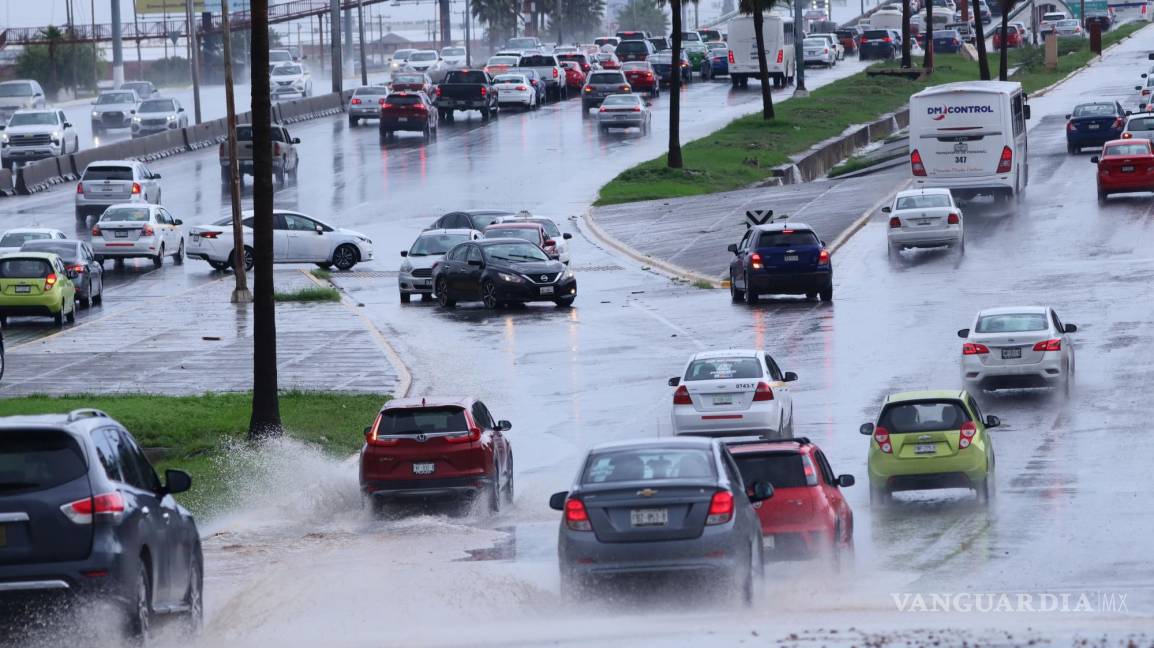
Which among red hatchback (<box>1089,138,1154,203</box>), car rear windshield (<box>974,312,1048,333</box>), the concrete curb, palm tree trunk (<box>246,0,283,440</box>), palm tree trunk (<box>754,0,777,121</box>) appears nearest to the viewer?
palm tree trunk (<box>246,0,283,440</box>)

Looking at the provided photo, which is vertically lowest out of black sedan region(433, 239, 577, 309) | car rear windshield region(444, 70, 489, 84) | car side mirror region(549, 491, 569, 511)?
black sedan region(433, 239, 577, 309)

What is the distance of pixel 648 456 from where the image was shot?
597 inches

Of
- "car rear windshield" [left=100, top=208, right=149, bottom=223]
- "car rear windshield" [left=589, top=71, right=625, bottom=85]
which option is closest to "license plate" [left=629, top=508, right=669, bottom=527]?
"car rear windshield" [left=100, top=208, right=149, bottom=223]

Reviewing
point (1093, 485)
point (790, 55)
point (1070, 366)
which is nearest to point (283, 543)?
point (1093, 485)

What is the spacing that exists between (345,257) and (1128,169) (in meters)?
21.4

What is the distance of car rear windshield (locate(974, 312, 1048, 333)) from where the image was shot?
96.2ft

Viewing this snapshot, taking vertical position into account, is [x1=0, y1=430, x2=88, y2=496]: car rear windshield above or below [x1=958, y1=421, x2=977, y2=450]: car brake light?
above

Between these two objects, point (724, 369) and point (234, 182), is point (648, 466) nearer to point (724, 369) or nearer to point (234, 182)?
point (724, 369)

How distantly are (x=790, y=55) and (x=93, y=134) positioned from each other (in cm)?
3688

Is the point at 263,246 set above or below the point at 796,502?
above

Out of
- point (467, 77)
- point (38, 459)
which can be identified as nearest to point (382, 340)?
point (38, 459)

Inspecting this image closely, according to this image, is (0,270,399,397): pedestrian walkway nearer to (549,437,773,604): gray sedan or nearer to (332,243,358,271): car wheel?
(332,243,358,271): car wheel

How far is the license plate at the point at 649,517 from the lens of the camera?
14586mm

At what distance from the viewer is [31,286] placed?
4059cm
